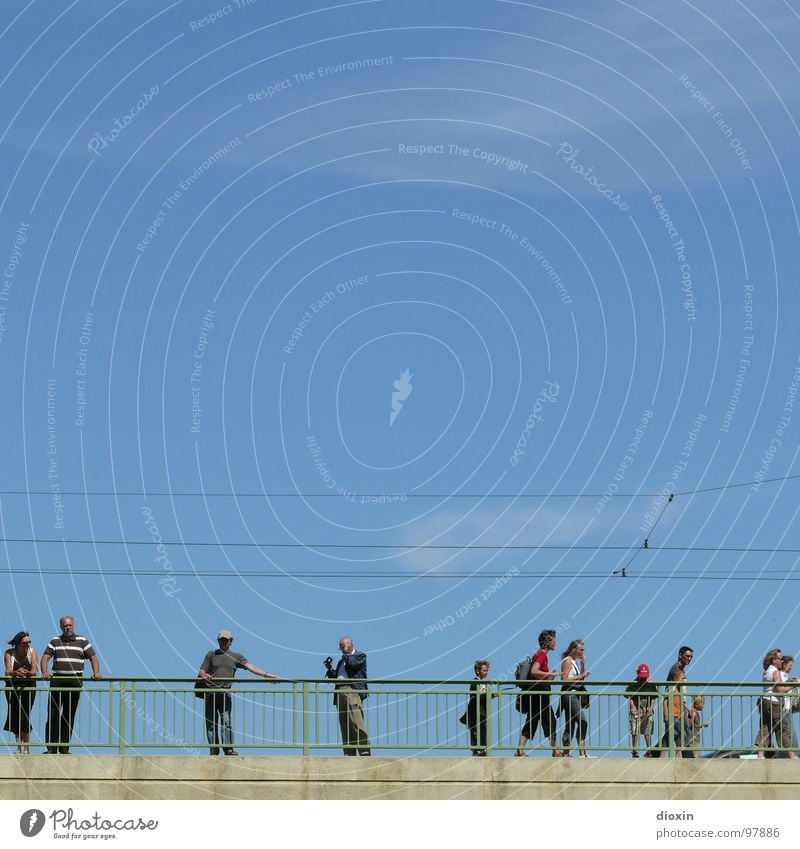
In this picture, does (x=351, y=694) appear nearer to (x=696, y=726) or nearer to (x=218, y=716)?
(x=218, y=716)

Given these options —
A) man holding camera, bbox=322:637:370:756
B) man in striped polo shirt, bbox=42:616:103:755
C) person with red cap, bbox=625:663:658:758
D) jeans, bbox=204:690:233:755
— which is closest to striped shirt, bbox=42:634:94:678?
man in striped polo shirt, bbox=42:616:103:755

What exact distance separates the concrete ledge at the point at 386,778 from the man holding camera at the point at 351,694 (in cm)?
59

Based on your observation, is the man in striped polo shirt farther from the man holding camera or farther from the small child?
the small child

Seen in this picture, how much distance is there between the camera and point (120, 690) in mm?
34438

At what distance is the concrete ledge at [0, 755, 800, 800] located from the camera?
33.6 m

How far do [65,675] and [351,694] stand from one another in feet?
16.8

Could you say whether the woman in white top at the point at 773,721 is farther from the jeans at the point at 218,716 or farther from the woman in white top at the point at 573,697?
the jeans at the point at 218,716

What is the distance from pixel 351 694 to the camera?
116ft

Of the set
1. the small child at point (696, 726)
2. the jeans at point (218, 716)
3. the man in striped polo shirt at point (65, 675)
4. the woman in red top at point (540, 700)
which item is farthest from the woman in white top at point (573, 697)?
the man in striped polo shirt at point (65, 675)

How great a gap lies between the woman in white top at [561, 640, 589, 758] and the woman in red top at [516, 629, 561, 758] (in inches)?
8.8
